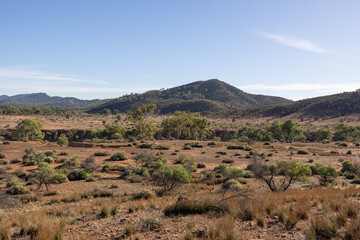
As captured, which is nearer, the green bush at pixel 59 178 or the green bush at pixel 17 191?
the green bush at pixel 17 191

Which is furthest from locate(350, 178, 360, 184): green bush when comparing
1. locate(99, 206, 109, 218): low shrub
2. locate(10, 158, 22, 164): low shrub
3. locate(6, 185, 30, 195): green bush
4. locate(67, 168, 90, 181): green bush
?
locate(10, 158, 22, 164): low shrub

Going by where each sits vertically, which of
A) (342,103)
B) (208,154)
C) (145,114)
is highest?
(342,103)

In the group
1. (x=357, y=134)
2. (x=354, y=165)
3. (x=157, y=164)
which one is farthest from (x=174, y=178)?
(x=357, y=134)

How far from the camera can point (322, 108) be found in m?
110

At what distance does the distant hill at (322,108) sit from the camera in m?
100

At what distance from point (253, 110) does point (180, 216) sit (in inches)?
5197

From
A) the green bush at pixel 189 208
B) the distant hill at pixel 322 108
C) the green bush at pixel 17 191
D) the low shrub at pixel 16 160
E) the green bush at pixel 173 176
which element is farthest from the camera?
the distant hill at pixel 322 108

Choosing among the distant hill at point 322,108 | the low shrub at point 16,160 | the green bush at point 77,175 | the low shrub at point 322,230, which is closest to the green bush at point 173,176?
the green bush at point 77,175

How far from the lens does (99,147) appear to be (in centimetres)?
4184

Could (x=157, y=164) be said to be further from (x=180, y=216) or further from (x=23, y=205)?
(x=180, y=216)

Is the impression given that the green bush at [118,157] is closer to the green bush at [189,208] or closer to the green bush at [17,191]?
the green bush at [17,191]

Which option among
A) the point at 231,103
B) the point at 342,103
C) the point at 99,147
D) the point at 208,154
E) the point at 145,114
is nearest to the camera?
the point at 208,154

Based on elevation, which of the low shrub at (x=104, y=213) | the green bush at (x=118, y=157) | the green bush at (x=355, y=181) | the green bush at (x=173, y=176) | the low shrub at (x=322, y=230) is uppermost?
the low shrub at (x=322, y=230)

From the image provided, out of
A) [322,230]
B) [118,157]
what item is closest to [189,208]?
[322,230]
